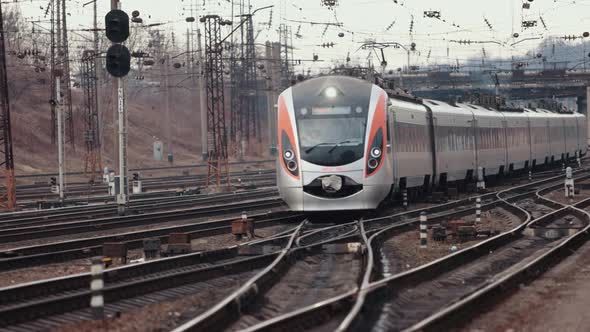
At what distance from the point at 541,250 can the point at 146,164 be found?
63.7 metres

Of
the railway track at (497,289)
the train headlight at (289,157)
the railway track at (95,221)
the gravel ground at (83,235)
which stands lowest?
the railway track at (497,289)

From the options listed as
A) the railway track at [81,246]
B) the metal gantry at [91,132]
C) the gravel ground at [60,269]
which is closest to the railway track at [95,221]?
the railway track at [81,246]

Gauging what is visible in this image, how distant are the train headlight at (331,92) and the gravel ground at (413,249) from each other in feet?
12.3

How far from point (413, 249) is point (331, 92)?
20.4 feet

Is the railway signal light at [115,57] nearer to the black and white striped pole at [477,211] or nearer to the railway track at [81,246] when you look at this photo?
the railway track at [81,246]

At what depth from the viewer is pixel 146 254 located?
17812 mm

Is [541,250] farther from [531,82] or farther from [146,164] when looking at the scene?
[531,82]

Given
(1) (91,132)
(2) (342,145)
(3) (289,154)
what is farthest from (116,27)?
(1) (91,132)

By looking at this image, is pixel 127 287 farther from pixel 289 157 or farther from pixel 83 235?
pixel 83 235

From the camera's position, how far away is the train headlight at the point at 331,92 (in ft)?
78.5

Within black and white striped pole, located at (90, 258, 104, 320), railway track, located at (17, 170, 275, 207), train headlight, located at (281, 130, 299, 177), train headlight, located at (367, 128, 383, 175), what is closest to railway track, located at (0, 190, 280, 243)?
train headlight, located at (281, 130, 299, 177)

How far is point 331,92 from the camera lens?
24.0 metres

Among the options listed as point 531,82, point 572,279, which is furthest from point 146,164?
point 572,279

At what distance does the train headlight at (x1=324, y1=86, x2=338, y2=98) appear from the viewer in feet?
78.5
